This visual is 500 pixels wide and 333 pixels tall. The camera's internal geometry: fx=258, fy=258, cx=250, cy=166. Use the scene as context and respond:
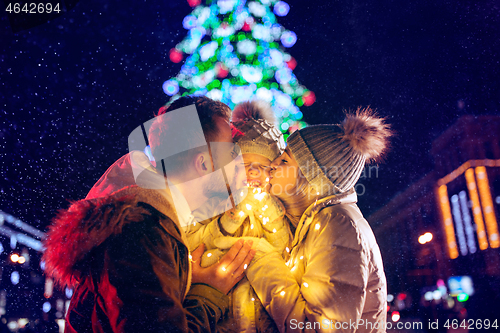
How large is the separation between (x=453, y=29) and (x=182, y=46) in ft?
18.1

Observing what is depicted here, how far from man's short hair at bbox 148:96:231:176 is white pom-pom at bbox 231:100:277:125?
79 cm

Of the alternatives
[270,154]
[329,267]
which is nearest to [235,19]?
[270,154]

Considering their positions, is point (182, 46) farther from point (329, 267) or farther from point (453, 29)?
point (453, 29)

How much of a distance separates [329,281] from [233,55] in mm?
3846

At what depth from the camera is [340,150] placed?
7.49 feet

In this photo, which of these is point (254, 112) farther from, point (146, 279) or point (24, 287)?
point (24, 287)

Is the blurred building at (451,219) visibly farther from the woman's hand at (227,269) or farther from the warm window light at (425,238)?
the woman's hand at (227,269)

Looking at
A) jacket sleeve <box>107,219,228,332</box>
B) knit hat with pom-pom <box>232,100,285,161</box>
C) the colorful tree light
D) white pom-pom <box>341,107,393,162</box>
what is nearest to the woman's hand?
jacket sleeve <box>107,219,228,332</box>

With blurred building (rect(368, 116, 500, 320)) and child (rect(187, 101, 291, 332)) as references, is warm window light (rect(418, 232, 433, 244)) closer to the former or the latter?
blurred building (rect(368, 116, 500, 320))

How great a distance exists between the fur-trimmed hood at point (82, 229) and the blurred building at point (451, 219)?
14969mm

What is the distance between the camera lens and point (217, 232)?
221cm

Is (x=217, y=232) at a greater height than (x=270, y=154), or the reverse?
(x=270, y=154)

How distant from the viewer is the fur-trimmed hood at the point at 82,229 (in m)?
1.24

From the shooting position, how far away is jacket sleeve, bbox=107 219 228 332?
1147 millimetres
